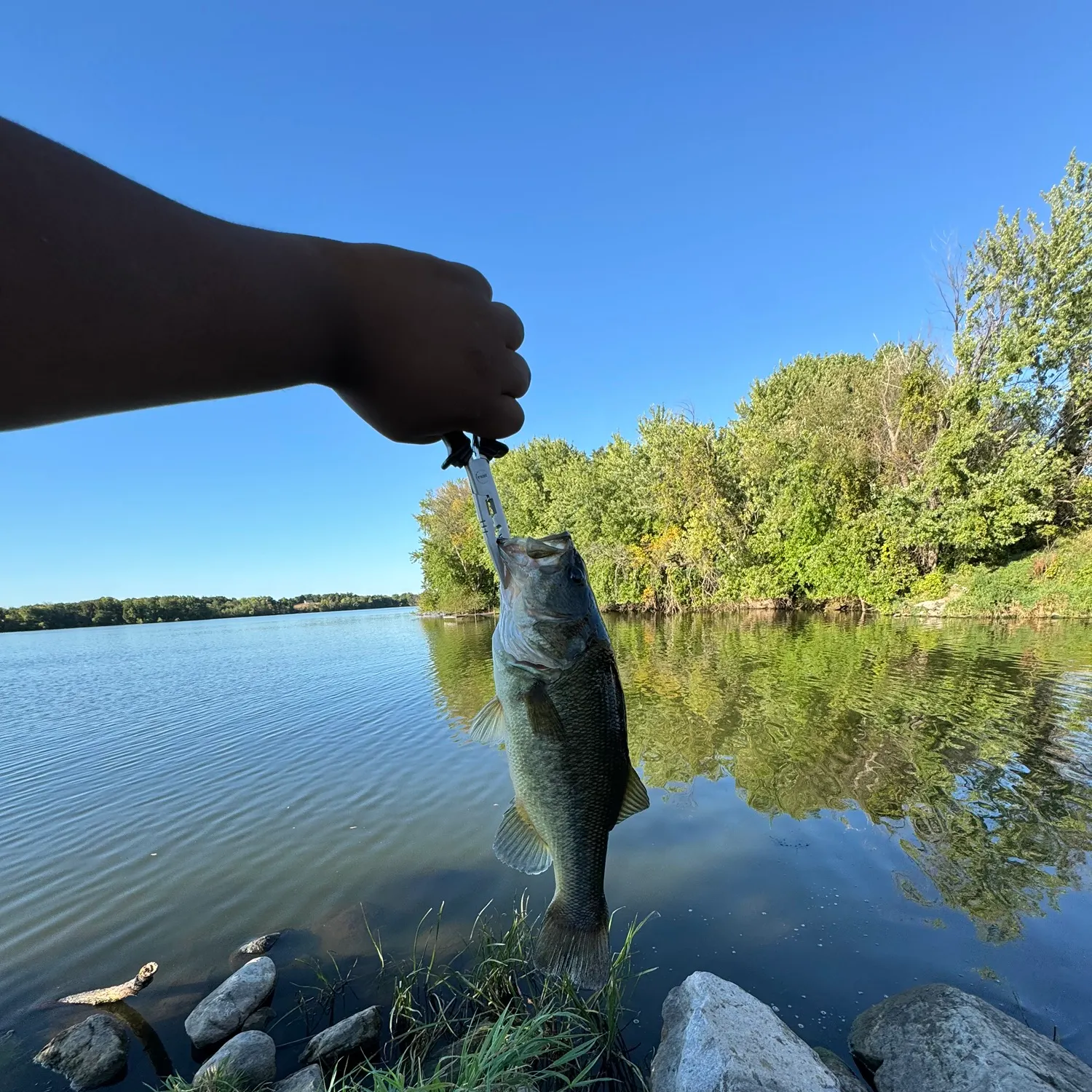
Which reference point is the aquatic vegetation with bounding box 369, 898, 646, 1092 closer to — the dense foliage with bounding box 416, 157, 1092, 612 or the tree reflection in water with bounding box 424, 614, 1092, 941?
the tree reflection in water with bounding box 424, 614, 1092, 941

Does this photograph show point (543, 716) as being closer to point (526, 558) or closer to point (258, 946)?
point (526, 558)

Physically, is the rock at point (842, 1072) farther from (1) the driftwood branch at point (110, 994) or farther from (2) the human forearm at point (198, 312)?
(1) the driftwood branch at point (110, 994)

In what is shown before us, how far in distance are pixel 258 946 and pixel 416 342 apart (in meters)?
7.80

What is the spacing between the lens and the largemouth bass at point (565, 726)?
8.27 feet

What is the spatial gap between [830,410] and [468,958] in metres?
36.8

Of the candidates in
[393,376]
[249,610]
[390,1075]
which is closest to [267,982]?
[390,1075]

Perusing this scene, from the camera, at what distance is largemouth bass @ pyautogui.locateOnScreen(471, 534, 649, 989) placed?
252 cm

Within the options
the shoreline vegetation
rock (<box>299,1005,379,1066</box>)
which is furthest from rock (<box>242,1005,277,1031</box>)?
the shoreline vegetation

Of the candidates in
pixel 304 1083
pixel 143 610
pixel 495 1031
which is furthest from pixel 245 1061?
pixel 143 610

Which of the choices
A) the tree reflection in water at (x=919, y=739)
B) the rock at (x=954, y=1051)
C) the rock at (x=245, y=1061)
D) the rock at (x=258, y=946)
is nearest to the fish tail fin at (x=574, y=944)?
the rock at (x=954, y=1051)

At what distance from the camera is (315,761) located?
12.9 meters

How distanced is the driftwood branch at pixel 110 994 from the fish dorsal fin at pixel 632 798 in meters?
6.46

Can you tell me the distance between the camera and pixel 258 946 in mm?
6500

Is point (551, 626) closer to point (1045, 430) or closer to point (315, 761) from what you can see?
point (315, 761)
